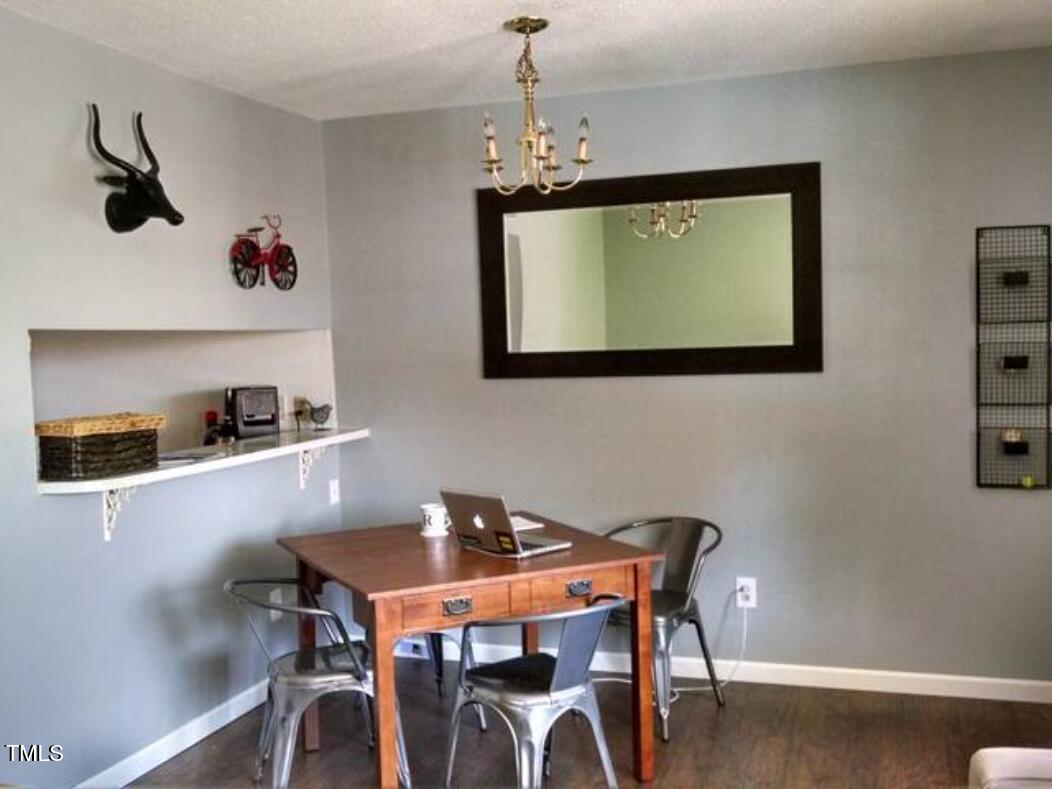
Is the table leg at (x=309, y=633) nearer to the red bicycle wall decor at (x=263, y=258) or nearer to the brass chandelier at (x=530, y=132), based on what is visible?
the red bicycle wall decor at (x=263, y=258)

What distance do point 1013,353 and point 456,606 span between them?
2.24 meters

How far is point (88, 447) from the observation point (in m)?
2.81

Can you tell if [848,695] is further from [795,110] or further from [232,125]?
[232,125]

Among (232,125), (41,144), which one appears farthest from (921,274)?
(41,144)

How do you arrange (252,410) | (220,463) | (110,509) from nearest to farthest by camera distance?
(110,509)
(220,463)
(252,410)

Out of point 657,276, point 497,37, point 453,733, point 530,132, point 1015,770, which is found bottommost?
point 453,733

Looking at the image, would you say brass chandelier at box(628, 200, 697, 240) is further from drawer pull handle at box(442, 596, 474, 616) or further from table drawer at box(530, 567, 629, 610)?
drawer pull handle at box(442, 596, 474, 616)

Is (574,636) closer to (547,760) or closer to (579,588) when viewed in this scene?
(579,588)

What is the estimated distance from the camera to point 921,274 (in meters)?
3.57

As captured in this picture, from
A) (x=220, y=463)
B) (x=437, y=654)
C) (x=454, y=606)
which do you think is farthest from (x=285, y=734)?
(x=437, y=654)

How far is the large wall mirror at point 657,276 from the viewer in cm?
370

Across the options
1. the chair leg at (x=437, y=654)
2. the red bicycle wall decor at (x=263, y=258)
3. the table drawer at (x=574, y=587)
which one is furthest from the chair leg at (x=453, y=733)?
the red bicycle wall decor at (x=263, y=258)

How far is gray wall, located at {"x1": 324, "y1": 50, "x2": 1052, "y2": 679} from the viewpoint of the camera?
353cm

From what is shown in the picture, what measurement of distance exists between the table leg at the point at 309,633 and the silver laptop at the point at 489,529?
547 millimetres
